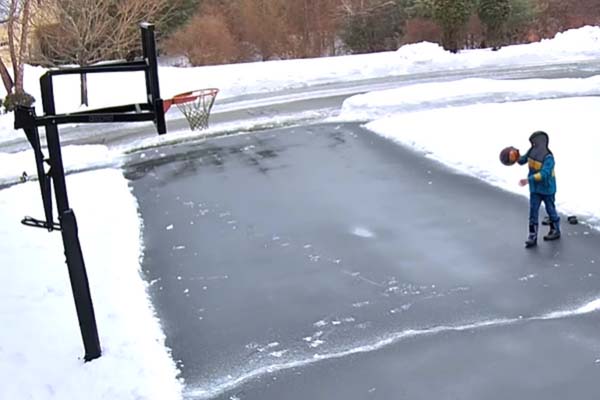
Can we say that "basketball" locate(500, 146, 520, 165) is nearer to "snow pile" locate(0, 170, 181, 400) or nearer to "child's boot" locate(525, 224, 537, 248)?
"child's boot" locate(525, 224, 537, 248)

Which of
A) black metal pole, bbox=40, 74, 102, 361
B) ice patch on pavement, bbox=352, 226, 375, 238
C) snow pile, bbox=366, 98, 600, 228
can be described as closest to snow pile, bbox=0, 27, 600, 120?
snow pile, bbox=366, 98, 600, 228

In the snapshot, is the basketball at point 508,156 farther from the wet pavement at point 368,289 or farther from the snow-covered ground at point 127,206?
the snow-covered ground at point 127,206

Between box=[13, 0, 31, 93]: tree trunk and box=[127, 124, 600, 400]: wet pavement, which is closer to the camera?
box=[127, 124, 600, 400]: wet pavement

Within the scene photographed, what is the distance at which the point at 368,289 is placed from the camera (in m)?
7.28

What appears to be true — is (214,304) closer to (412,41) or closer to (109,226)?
(109,226)

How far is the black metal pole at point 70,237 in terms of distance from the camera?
567 centimetres

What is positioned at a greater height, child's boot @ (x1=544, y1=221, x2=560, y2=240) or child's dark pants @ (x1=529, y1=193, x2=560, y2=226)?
child's dark pants @ (x1=529, y1=193, x2=560, y2=226)

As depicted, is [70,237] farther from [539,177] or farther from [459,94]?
[459,94]

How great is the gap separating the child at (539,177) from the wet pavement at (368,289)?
0.29m

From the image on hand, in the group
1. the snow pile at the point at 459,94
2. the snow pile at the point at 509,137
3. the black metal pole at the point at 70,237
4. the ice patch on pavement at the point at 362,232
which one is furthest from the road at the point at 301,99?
the black metal pole at the point at 70,237

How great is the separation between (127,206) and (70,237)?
5.40 metres

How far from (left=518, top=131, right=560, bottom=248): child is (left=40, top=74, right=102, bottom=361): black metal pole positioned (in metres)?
4.66

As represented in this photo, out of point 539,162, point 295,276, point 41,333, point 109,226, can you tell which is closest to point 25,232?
point 109,226

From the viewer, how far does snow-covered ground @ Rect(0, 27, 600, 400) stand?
604cm
